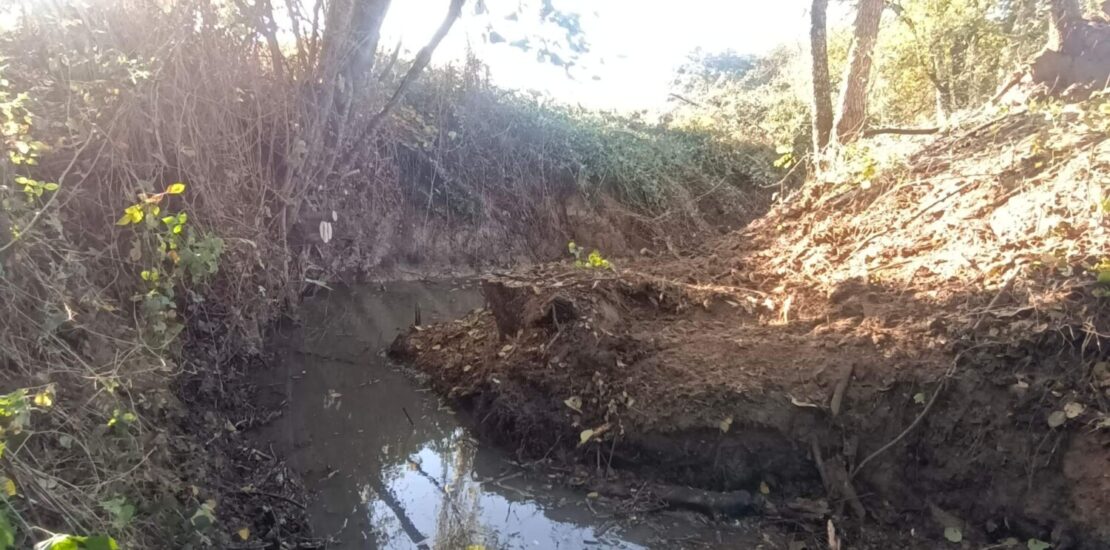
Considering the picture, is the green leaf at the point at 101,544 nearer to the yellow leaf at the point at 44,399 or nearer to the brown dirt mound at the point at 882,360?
the yellow leaf at the point at 44,399

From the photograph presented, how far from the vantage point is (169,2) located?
450cm

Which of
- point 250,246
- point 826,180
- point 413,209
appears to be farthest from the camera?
point 413,209

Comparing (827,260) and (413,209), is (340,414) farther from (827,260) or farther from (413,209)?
(413,209)

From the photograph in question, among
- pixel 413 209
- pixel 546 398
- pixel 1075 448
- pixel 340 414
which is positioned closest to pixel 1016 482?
pixel 1075 448

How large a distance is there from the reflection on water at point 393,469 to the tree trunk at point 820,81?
5.28m

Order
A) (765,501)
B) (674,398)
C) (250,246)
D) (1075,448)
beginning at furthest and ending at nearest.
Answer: (250,246) → (674,398) → (765,501) → (1075,448)

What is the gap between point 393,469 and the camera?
4.26m

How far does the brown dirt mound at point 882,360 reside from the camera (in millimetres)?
3281

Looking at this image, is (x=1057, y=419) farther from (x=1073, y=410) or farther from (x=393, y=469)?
(x=393, y=469)

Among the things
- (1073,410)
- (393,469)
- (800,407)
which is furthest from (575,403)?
(1073,410)

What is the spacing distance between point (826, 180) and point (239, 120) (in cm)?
528

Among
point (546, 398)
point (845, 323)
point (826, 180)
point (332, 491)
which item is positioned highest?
point (826, 180)

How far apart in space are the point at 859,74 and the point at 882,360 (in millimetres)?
4444

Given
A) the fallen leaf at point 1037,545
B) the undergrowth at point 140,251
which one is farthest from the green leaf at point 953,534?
the undergrowth at point 140,251
